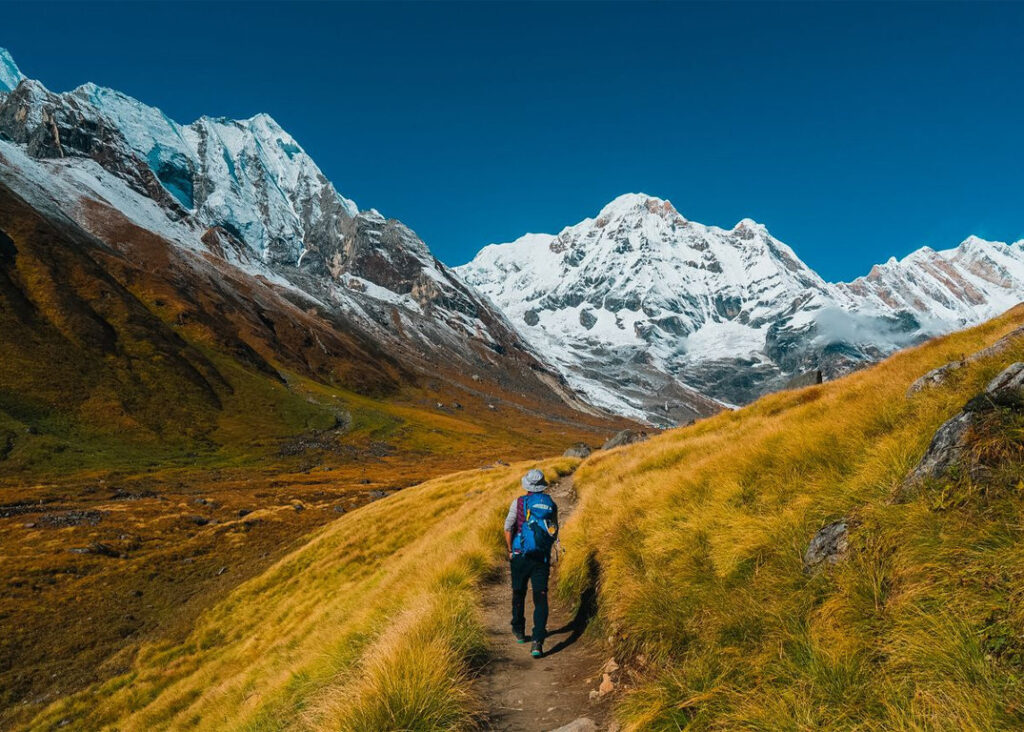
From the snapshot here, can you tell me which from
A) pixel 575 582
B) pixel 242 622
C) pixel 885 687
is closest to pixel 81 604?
pixel 242 622

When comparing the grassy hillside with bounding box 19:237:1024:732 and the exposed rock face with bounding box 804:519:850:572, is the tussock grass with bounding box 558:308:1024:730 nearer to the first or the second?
the grassy hillside with bounding box 19:237:1024:732

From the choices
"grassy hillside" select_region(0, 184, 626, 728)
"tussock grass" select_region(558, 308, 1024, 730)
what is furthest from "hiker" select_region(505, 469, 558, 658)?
"grassy hillside" select_region(0, 184, 626, 728)

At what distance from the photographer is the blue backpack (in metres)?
9.36

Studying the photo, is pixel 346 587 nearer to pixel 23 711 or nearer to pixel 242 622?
pixel 242 622

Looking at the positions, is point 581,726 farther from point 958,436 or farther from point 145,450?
point 145,450

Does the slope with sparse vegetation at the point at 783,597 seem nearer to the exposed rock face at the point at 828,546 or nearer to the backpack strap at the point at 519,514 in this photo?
the exposed rock face at the point at 828,546

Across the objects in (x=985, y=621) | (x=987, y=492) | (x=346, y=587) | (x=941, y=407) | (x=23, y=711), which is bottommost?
(x=23, y=711)

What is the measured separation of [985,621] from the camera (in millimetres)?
4312

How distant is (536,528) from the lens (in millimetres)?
9445

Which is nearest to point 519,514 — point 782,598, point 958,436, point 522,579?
point 522,579

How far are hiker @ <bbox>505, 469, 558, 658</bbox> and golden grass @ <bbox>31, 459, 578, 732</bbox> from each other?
3.05 ft

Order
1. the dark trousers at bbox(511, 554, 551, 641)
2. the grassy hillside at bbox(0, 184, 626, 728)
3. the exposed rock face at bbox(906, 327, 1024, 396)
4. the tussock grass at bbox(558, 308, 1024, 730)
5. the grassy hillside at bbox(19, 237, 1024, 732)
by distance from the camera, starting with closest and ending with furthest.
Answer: the tussock grass at bbox(558, 308, 1024, 730) < the grassy hillside at bbox(19, 237, 1024, 732) < the dark trousers at bbox(511, 554, 551, 641) < the exposed rock face at bbox(906, 327, 1024, 396) < the grassy hillside at bbox(0, 184, 626, 728)

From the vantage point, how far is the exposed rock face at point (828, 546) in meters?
6.29

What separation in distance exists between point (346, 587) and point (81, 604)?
2376 cm
